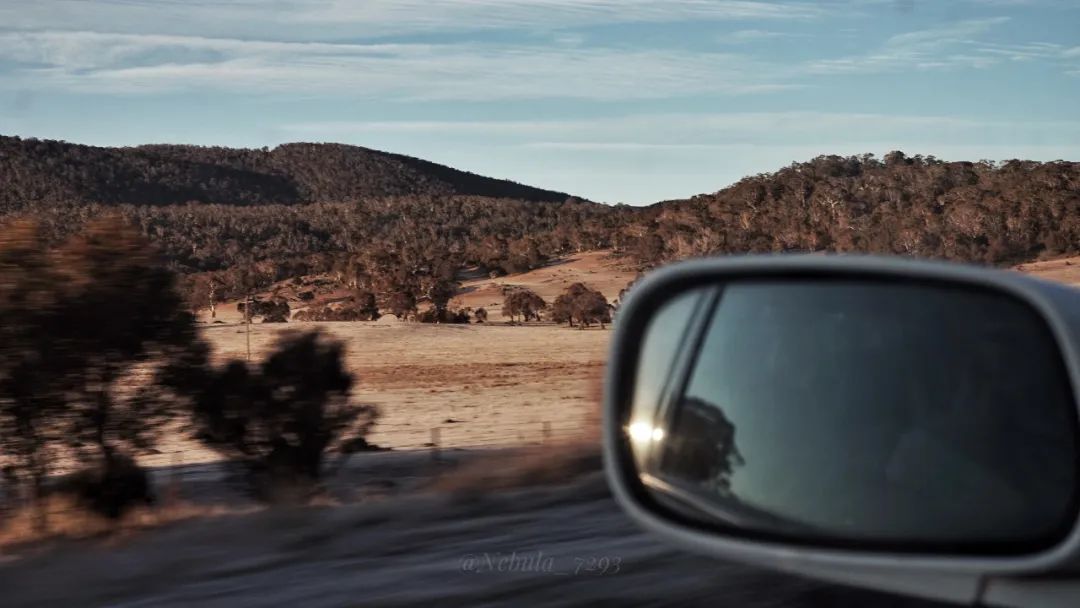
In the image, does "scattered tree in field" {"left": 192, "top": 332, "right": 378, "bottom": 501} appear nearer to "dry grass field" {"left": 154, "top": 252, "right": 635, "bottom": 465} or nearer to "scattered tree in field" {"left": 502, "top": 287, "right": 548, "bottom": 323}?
"dry grass field" {"left": 154, "top": 252, "right": 635, "bottom": 465}

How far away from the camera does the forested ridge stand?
2156 centimetres

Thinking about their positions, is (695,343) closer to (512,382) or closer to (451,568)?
(451,568)

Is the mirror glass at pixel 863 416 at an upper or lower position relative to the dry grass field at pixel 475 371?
upper

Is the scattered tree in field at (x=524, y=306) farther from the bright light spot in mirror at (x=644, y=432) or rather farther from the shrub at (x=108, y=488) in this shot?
the bright light spot in mirror at (x=644, y=432)

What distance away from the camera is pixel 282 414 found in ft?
46.4

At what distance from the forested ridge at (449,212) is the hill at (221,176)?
26 centimetres

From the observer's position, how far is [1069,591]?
193 centimetres

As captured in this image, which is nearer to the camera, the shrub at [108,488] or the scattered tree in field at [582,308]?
the shrub at [108,488]

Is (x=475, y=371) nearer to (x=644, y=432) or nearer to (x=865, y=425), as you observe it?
(x=644, y=432)

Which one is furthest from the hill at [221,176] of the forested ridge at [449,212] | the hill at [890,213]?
the hill at [890,213]

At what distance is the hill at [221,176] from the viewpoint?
120562 mm

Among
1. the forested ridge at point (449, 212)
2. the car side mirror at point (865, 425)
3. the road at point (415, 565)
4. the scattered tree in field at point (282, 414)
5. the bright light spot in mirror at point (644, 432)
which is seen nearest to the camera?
the car side mirror at point (865, 425)

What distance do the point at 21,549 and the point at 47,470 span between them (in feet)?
14.2

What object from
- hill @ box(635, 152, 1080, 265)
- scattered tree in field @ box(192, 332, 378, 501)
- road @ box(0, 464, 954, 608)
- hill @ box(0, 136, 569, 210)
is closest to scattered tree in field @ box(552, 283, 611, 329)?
hill @ box(635, 152, 1080, 265)
